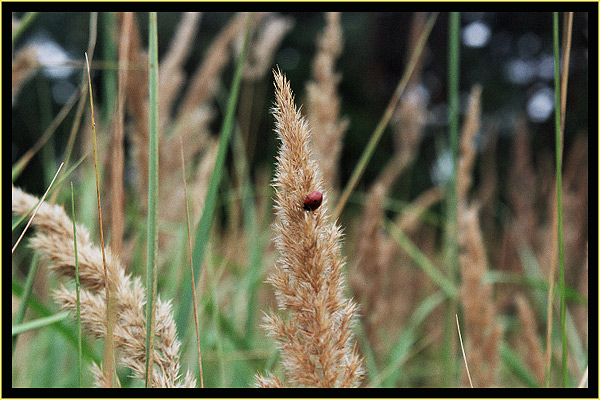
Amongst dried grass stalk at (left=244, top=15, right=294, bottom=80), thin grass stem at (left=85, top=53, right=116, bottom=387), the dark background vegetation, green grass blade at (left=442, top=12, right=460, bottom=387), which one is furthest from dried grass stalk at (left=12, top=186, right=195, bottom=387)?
the dark background vegetation

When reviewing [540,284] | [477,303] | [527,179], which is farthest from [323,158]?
[527,179]

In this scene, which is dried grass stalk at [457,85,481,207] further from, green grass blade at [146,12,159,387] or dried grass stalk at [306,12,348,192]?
green grass blade at [146,12,159,387]

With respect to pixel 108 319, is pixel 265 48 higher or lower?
higher

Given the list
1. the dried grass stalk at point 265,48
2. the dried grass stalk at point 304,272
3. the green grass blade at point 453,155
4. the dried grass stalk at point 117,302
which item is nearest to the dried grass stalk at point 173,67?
the dried grass stalk at point 265,48

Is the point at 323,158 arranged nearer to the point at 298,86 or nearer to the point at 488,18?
the point at 488,18

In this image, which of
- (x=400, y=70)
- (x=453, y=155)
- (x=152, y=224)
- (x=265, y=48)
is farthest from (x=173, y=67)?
(x=400, y=70)

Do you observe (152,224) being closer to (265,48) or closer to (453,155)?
(453,155)
